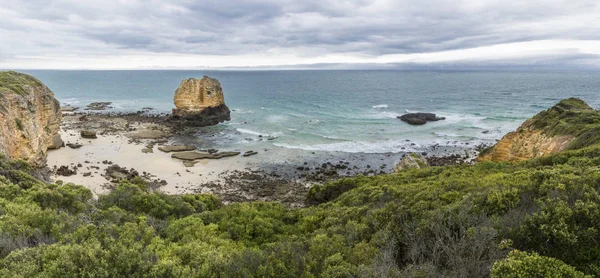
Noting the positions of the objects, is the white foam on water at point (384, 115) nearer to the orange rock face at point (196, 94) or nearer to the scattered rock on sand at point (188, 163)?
the orange rock face at point (196, 94)

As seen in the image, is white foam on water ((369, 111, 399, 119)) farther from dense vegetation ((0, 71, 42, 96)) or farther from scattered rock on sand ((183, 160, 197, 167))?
dense vegetation ((0, 71, 42, 96))

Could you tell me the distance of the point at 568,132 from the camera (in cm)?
2464

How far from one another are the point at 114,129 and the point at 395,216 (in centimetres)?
5284

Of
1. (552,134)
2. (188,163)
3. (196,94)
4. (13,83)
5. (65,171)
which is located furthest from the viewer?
(196,94)

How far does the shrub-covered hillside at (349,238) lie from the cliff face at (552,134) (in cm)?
1090

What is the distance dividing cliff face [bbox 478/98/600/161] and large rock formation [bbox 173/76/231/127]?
144 feet

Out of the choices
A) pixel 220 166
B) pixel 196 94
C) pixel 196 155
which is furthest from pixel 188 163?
pixel 196 94

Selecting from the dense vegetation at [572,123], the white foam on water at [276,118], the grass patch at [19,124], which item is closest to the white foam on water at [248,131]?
the white foam on water at [276,118]

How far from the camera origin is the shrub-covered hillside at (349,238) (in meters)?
7.15

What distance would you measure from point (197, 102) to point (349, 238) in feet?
174

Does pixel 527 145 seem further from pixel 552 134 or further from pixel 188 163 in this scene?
pixel 188 163

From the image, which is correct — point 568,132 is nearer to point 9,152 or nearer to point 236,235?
point 236,235

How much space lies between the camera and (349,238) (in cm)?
1031

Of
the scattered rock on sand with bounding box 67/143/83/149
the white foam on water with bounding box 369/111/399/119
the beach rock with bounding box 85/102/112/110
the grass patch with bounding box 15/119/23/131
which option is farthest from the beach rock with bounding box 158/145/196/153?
the beach rock with bounding box 85/102/112/110
